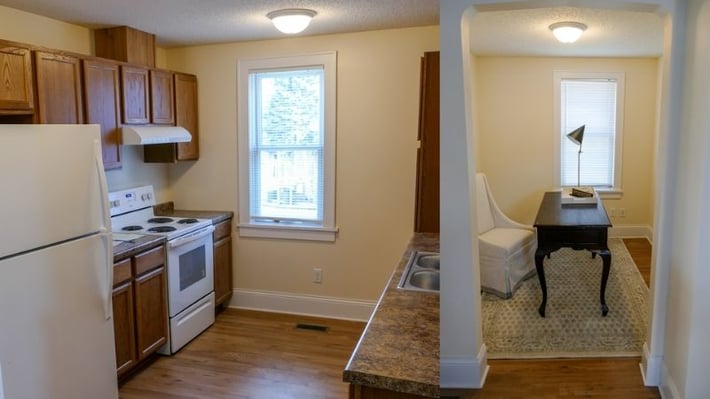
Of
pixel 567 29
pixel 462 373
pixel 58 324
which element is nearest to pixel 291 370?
pixel 58 324

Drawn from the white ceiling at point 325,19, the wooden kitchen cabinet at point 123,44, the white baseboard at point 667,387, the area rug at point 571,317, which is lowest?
the white baseboard at point 667,387

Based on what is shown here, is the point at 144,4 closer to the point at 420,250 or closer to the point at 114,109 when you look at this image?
the point at 114,109

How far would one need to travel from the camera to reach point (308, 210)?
156 inches

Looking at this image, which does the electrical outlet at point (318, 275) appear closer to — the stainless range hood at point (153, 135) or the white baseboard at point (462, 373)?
the stainless range hood at point (153, 135)

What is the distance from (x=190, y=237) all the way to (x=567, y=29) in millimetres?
3023

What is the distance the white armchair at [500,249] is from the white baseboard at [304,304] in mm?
924

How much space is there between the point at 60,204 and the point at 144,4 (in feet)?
4.05

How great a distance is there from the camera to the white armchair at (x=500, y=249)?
3621 mm

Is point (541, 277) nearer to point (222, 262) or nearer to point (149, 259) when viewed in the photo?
point (222, 262)

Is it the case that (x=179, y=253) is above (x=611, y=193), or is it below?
below

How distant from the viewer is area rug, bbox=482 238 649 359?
261 cm

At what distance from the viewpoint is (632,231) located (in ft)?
17.7

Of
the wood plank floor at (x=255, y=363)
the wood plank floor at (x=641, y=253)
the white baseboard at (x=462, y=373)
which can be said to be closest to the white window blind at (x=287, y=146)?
the wood plank floor at (x=255, y=363)

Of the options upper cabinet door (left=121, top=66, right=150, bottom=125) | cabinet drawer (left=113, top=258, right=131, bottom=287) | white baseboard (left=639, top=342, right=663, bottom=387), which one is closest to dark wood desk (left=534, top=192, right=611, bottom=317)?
white baseboard (left=639, top=342, right=663, bottom=387)
